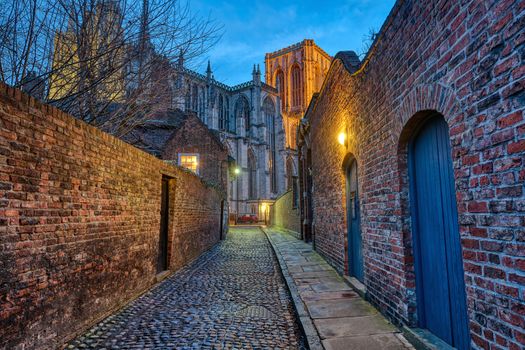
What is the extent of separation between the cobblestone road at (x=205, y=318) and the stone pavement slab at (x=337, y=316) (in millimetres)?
248

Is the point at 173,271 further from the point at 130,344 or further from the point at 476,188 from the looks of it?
the point at 476,188

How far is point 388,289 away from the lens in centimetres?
395

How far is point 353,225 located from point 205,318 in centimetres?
331

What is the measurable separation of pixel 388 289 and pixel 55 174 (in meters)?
4.23

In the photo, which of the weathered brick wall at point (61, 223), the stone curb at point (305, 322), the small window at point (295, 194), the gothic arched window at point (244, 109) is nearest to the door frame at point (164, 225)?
the weathered brick wall at point (61, 223)

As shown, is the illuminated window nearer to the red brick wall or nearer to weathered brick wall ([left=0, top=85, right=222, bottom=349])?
the red brick wall

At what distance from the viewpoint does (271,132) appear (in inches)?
2202

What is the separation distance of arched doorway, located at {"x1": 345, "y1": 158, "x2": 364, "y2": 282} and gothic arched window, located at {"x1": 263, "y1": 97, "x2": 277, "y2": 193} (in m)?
47.3

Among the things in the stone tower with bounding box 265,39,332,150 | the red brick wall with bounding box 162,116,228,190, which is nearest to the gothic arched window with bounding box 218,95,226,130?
the stone tower with bounding box 265,39,332,150

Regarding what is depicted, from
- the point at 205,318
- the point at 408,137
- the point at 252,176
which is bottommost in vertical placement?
the point at 205,318

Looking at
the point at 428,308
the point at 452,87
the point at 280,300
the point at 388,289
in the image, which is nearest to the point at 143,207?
the point at 280,300

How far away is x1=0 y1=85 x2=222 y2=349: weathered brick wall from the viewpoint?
9.14 feet

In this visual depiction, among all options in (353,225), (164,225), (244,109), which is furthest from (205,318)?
(244,109)

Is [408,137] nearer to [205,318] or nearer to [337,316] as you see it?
[337,316]
